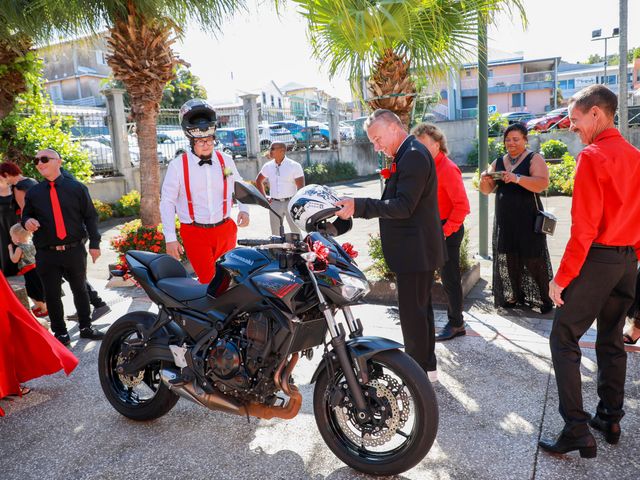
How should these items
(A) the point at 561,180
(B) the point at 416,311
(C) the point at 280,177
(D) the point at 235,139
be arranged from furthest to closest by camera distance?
1. (D) the point at 235,139
2. (A) the point at 561,180
3. (C) the point at 280,177
4. (B) the point at 416,311

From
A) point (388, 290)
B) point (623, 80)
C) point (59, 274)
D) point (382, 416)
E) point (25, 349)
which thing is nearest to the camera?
point (382, 416)

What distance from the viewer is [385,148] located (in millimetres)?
3672

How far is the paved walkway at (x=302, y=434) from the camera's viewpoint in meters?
3.06

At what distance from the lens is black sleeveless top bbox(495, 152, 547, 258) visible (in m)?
5.33

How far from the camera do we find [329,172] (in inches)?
878

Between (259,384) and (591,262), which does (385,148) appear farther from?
(259,384)

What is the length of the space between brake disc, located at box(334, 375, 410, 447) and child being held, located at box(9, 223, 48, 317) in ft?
13.5

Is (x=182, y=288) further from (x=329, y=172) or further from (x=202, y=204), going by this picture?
(x=329, y=172)

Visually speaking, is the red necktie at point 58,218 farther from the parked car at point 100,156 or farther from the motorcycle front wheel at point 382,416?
the parked car at point 100,156

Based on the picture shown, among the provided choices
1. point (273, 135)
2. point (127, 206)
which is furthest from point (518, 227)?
point (273, 135)

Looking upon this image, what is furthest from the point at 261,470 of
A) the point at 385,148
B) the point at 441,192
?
the point at 441,192

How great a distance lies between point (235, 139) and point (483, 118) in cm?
1373

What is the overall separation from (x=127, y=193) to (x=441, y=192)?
1206cm

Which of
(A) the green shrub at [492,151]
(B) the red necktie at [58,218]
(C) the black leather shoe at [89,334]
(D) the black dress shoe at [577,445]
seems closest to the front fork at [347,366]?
(D) the black dress shoe at [577,445]
